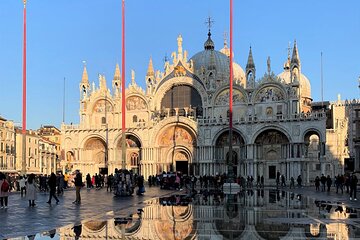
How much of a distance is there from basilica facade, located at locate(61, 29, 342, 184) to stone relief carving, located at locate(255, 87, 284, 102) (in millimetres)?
122

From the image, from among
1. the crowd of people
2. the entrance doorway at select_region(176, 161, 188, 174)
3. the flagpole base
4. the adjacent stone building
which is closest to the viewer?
the crowd of people

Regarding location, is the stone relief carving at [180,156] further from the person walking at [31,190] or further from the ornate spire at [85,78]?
the person walking at [31,190]

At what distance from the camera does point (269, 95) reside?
208ft

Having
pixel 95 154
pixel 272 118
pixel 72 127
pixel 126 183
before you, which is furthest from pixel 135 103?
pixel 126 183

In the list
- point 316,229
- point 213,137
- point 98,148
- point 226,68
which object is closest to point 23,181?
point 316,229

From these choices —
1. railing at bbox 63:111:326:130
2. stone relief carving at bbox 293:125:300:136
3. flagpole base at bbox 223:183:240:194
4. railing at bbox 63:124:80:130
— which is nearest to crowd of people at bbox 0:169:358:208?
flagpole base at bbox 223:183:240:194

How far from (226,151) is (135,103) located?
14754 mm

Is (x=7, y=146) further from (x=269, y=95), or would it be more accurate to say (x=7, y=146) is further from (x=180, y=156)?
(x=269, y=95)

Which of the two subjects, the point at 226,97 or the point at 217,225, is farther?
the point at 226,97

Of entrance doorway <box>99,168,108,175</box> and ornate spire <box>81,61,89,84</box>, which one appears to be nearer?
entrance doorway <box>99,168,108,175</box>

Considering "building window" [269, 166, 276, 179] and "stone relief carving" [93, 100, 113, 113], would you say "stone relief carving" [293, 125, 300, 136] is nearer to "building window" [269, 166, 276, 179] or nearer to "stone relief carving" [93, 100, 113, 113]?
"building window" [269, 166, 276, 179]

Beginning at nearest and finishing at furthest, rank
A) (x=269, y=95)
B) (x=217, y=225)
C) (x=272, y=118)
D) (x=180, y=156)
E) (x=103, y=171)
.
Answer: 1. (x=217, y=225)
2. (x=272, y=118)
3. (x=269, y=95)
4. (x=180, y=156)
5. (x=103, y=171)

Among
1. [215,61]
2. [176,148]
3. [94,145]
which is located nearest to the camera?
[176,148]

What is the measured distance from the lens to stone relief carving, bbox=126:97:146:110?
70.8 meters
